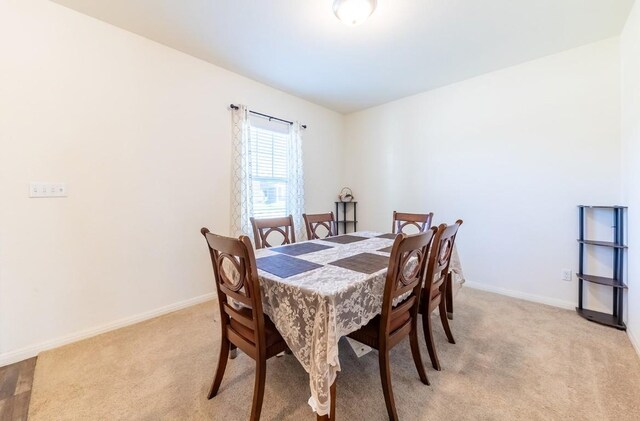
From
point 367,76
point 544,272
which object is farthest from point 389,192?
point 544,272

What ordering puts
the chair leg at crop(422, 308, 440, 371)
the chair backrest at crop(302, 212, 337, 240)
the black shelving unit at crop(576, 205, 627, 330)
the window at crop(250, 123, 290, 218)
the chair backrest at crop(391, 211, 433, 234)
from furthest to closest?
the window at crop(250, 123, 290, 218)
the chair backrest at crop(302, 212, 337, 240)
the chair backrest at crop(391, 211, 433, 234)
the black shelving unit at crop(576, 205, 627, 330)
the chair leg at crop(422, 308, 440, 371)

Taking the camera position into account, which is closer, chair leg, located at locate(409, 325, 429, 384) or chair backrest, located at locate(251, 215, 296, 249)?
chair leg, located at locate(409, 325, 429, 384)

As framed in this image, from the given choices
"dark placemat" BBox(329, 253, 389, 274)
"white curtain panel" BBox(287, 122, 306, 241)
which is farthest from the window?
"dark placemat" BBox(329, 253, 389, 274)

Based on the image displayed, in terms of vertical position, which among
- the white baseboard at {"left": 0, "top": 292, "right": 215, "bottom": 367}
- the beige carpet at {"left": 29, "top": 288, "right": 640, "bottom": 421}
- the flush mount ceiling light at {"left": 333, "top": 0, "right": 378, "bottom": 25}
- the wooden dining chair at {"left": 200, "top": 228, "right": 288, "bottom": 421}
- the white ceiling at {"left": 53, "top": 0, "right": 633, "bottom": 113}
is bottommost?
the beige carpet at {"left": 29, "top": 288, "right": 640, "bottom": 421}

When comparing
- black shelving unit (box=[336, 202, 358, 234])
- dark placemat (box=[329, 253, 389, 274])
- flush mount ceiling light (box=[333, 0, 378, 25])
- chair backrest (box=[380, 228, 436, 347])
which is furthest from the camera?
black shelving unit (box=[336, 202, 358, 234])

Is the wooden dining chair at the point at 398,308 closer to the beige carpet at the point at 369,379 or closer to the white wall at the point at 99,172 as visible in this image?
the beige carpet at the point at 369,379

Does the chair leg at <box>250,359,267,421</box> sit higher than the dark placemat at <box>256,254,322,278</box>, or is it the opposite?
the dark placemat at <box>256,254,322,278</box>

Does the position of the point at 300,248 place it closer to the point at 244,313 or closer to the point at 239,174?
the point at 244,313

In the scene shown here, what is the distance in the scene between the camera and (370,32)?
2270 millimetres

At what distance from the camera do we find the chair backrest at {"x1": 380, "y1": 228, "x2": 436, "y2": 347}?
46.1 inches

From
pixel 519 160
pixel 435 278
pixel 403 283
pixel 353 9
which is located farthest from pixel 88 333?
pixel 519 160

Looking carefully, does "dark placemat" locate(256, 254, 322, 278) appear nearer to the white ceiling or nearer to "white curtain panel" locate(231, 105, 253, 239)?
"white curtain panel" locate(231, 105, 253, 239)

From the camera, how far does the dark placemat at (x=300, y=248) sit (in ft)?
6.20

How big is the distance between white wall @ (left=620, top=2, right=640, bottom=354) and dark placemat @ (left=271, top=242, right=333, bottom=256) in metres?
2.26
